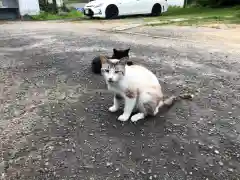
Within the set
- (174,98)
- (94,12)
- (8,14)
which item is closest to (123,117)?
(174,98)

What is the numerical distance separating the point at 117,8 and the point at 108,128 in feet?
47.2

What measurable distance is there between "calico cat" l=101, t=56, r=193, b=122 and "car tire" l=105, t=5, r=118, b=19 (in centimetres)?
1373

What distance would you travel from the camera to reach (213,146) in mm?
3541

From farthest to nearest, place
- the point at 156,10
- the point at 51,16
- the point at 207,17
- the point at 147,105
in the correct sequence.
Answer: the point at 51,16
the point at 156,10
the point at 207,17
the point at 147,105

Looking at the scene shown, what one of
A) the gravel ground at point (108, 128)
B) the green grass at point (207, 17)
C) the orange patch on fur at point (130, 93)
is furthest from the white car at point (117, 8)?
the orange patch on fur at point (130, 93)

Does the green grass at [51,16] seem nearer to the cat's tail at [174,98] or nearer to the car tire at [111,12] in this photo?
the car tire at [111,12]

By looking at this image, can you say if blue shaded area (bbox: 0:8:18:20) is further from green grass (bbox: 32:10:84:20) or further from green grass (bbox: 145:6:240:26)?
green grass (bbox: 145:6:240:26)

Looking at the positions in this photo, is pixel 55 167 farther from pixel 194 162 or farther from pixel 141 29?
pixel 141 29

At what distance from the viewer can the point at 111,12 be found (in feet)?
57.0

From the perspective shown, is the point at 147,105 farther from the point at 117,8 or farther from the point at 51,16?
the point at 51,16

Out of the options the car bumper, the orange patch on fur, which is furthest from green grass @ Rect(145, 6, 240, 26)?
the orange patch on fur

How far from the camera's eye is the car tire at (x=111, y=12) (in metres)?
17.2

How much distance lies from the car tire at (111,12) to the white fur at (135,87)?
13.7 m

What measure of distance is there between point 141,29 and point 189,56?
500cm
